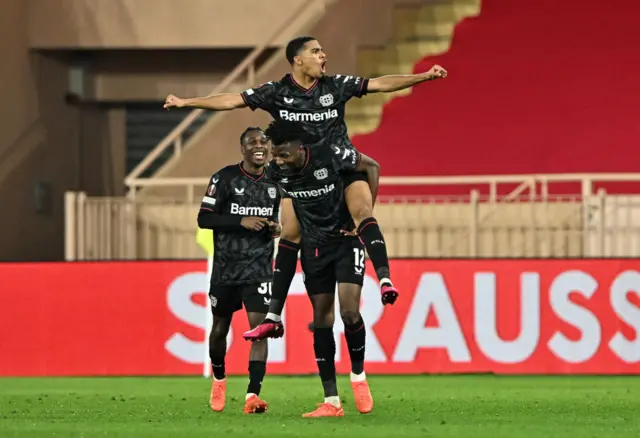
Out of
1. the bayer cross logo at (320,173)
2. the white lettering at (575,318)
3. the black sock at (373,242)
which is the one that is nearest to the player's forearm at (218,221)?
the bayer cross logo at (320,173)

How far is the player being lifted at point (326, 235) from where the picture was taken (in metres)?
9.20

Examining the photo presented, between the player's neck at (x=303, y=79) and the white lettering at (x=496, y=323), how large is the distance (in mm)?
6432

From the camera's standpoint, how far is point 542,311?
1515 centimetres

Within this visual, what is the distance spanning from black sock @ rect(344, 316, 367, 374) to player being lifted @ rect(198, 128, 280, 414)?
902mm

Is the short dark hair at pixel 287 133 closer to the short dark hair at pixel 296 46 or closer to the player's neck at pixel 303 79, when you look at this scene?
the player's neck at pixel 303 79

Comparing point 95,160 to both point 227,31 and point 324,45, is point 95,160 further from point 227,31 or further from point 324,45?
point 324,45

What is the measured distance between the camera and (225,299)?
10344 millimetres

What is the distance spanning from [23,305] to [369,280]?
3.46m

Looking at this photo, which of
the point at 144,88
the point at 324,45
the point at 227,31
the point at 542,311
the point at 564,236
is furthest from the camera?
the point at 144,88

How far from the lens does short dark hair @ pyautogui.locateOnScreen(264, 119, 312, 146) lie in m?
9.17

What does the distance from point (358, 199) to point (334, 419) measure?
1.31 m

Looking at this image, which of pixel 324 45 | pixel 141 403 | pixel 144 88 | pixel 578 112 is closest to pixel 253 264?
pixel 141 403

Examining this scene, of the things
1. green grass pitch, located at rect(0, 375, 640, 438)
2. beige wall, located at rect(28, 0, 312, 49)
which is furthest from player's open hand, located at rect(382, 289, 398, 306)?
beige wall, located at rect(28, 0, 312, 49)

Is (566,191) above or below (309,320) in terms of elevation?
above
